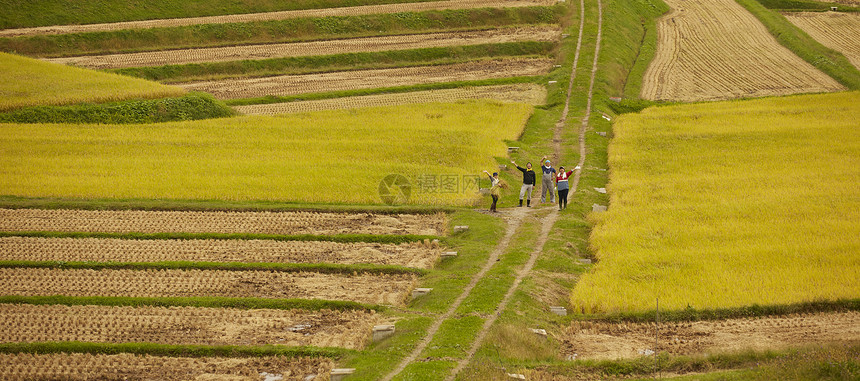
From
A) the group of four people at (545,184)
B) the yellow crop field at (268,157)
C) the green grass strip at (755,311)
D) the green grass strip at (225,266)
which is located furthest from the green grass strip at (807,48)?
the green grass strip at (225,266)

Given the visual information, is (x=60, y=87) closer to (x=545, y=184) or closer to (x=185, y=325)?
(x=185, y=325)

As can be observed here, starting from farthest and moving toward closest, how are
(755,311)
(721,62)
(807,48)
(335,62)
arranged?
(807,48)
(335,62)
(721,62)
(755,311)

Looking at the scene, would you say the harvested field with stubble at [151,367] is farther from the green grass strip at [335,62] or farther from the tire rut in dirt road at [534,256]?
the green grass strip at [335,62]

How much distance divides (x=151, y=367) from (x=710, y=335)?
13364mm

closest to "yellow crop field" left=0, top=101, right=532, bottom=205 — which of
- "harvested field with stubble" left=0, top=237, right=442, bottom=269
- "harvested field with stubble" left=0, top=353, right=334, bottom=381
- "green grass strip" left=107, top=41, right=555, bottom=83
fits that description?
"harvested field with stubble" left=0, top=237, right=442, bottom=269

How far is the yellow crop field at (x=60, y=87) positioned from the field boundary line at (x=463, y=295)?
26265mm

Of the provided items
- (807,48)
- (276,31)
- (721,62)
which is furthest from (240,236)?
(807,48)

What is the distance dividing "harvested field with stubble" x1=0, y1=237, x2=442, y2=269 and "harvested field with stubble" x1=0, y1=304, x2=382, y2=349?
12.5 ft

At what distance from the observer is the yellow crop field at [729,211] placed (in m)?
20.7

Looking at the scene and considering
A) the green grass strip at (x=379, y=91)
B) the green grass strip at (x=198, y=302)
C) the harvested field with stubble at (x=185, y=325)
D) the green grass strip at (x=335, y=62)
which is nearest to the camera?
the harvested field with stubble at (x=185, y=325)

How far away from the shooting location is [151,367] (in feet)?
59.6

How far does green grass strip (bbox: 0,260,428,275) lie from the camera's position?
24172mm

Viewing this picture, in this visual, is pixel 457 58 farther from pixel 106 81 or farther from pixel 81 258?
pixel 81 258

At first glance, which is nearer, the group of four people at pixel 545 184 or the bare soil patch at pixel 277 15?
the group of four people at pixel 545 184
